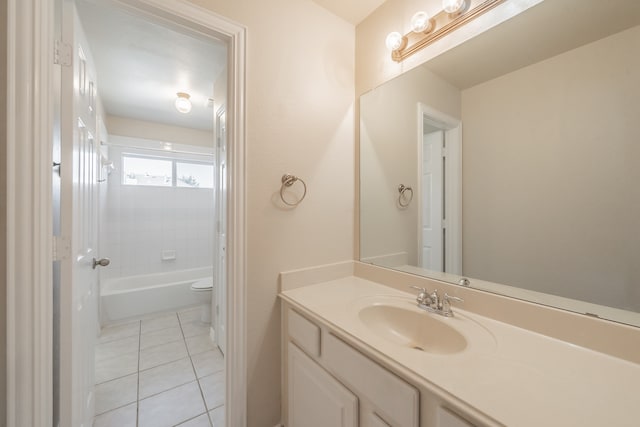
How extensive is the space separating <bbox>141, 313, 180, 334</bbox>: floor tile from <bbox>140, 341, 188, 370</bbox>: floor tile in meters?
0.40

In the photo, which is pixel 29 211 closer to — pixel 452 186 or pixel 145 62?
pixel 452 186

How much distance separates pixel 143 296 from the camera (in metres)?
2.75

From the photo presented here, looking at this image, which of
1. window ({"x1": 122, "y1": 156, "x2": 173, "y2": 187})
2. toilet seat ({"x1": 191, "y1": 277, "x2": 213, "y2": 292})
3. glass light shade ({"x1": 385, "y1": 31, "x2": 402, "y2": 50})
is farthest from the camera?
window ({"x1": 122, "y1": 156, "x2": 173, "y2": 187})

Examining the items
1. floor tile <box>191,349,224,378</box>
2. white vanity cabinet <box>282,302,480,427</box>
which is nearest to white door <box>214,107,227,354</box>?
floor tile <box>191,349,224,378</box>

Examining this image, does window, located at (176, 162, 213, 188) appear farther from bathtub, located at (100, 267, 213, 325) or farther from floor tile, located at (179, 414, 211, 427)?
floor tile, located at (179, 414, 211, 427)

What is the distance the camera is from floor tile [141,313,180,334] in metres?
2.53

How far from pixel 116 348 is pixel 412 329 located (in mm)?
2577

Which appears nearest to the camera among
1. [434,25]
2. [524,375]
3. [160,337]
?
[524,375]

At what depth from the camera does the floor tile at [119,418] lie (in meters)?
1.40

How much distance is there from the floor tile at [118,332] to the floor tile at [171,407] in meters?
1.11

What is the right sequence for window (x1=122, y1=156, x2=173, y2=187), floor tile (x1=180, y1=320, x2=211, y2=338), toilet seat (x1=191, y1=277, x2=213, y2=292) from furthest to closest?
1. window (x1=122, y1=156, x2=173, y2=187)
2. toilet seat (x1=191, y1=277, x2=213, y2=292)
3. floor tile (x1=180, y1=320, x2=211, y2=338)

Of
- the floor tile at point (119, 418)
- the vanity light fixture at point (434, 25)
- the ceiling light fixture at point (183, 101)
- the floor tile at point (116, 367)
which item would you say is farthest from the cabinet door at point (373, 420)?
the ceiling light fixture at point (183, 101)

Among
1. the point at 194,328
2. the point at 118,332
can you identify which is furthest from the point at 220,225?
the point at 118,332

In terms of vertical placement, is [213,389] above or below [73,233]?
below
